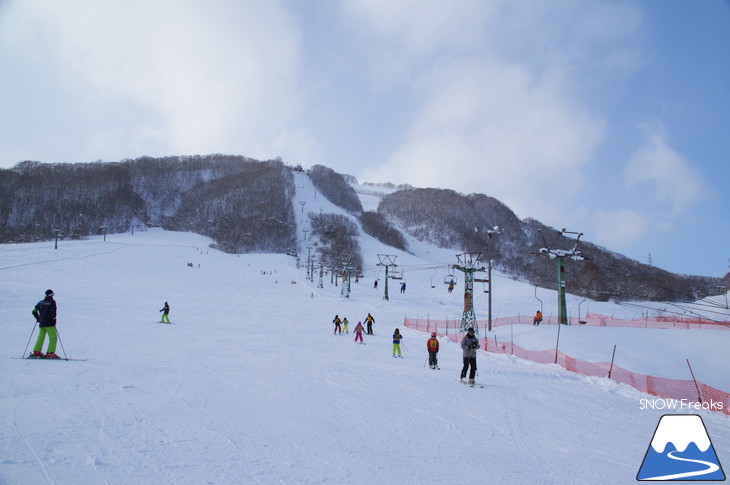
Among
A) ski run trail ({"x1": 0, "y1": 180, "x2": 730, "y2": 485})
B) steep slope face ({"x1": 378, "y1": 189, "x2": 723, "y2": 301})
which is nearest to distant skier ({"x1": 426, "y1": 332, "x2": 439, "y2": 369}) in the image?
ski run trail ({"x1": 0, "y1": 180, "x2": 730, "y2": 485})

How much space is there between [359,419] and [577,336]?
674 inches

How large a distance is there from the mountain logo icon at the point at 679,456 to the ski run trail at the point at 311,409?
40 centimetres

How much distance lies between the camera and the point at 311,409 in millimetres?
7438

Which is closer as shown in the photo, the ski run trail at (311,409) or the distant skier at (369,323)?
the ski run trail at (311,409)

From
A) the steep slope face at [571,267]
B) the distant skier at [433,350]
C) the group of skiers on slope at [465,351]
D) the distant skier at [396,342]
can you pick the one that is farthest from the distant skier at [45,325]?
the steep slope face at [571,267]

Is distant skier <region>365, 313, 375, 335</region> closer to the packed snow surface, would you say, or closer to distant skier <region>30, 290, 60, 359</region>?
the packed snow surface

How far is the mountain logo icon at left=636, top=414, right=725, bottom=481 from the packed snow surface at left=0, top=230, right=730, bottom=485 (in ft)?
1.24

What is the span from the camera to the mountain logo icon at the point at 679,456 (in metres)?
5.30

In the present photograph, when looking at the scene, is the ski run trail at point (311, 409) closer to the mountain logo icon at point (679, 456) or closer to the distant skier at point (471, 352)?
the mountain logo icon at point (679, 456)

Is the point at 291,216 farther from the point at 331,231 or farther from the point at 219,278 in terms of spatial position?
the point at 219,278

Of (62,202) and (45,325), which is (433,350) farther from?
(62,202)

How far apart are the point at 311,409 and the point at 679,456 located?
573 cm

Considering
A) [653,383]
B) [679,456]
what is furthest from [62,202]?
[679,456]

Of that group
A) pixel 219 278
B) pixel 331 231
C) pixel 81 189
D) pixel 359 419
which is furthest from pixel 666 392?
pixel 81 189
